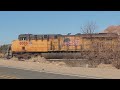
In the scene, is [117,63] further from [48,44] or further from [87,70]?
[48,44]

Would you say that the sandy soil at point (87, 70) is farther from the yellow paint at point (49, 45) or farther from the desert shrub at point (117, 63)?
Answer: the yellow paint at point (49, 45)

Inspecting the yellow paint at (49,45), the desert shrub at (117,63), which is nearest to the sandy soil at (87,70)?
the desert shrub at (117,63)

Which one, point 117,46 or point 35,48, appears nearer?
point 117,46

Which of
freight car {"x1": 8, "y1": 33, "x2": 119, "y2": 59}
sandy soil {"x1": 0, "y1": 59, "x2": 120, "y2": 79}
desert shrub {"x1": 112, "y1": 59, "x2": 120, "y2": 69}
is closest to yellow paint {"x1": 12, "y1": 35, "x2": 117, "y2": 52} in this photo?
freight car {"x1": 8, "y1": 33, "x2": 119, "y2": 59}

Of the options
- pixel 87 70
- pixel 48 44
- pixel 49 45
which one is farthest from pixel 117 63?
pixel 49 45

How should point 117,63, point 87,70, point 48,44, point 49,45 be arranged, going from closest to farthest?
point 87,70
point 117,63
point 48,44
point 49,45

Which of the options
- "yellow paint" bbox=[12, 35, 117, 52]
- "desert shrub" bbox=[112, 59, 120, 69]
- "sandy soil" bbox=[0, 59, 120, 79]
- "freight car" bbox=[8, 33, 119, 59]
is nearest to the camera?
"sandy soil" bbox=[0, 59, 120, 79]

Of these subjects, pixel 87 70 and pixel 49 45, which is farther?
pixel 49 45

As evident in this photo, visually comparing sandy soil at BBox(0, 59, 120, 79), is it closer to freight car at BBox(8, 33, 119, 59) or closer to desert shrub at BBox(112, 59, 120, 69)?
desert shrub at BBox(112, 59, 120, 69)

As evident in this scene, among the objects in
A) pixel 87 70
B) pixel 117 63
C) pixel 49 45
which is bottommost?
pixel 87 70
